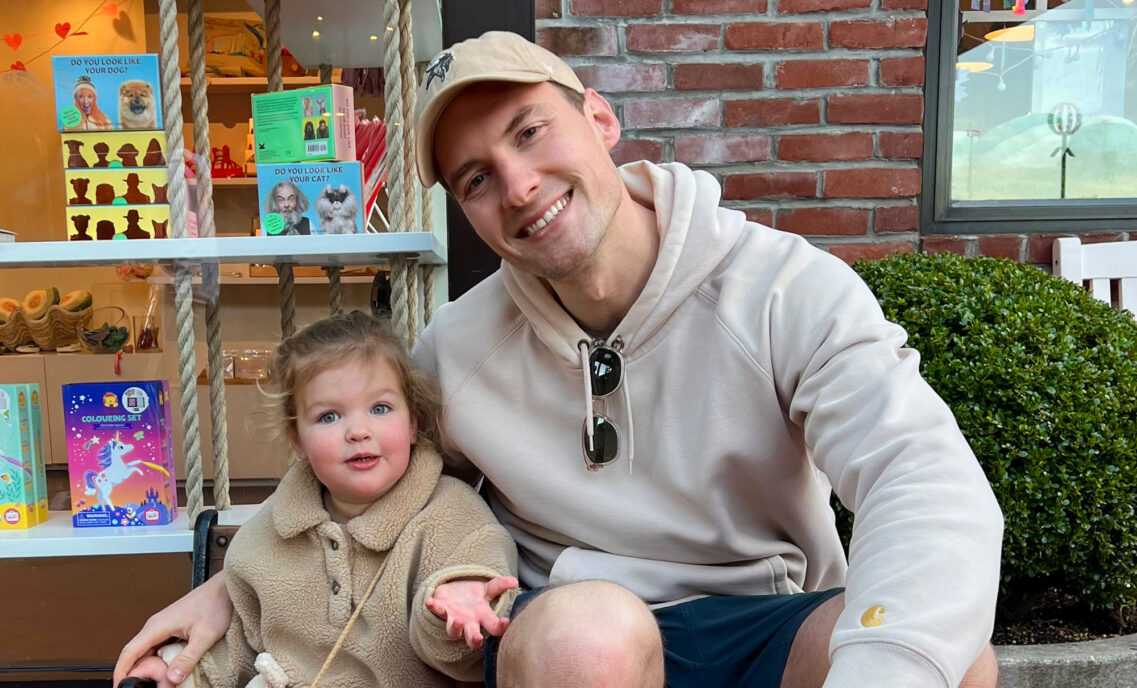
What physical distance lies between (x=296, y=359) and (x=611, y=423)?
512 millimetres

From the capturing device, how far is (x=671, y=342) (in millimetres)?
1313

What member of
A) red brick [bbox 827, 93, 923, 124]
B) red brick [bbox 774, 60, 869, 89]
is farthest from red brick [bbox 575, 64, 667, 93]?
red brick [bbox 827, 93, 923, 124]

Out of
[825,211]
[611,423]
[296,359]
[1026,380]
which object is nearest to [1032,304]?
[1026,380]

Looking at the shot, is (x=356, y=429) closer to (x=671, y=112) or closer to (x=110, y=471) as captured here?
(x=110, y=471)

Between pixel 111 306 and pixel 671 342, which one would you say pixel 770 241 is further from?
pixel 111 306

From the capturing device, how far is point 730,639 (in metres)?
1.22

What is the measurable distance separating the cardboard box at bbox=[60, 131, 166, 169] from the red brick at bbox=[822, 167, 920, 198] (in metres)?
1.67

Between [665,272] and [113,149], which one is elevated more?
[113,149]

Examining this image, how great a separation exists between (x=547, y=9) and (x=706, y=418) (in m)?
1.54

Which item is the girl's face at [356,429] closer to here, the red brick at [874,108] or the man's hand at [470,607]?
the man's hand at [470,607]

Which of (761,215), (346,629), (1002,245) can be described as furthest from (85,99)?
(1002,245)

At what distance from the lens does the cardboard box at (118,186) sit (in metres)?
1.77

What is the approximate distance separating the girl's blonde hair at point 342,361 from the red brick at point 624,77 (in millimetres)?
1220

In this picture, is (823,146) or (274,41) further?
(823,146)
